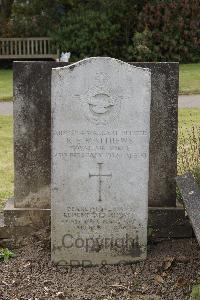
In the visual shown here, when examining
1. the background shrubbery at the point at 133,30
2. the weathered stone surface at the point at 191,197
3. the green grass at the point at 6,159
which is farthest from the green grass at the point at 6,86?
the weathered stone surface at the point at 191,197

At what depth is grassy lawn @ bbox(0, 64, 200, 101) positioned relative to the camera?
15719mm

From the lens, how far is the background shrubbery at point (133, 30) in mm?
21953

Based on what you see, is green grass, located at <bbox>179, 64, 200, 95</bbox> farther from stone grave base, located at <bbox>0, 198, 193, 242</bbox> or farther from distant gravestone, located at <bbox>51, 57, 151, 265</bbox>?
distant gravestone, located at <bbox>51, 57, 151, 265</bbox>

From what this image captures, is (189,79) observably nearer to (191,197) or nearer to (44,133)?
(44,133)

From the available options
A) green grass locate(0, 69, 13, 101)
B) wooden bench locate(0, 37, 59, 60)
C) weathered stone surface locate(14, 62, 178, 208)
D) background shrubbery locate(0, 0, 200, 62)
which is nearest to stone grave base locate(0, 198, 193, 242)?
weathered stone surface locate(14, 62, 178, 208)

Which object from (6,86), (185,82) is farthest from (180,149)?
(6,86)

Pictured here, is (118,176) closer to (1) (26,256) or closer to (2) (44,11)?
(1) (26,256)

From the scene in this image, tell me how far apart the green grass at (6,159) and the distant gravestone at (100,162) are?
2.07 m

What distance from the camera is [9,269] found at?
5.16m

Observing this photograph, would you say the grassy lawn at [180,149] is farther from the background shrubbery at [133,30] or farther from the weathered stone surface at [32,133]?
the background shrubbery at [133,30]

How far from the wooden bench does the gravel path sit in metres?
8.63

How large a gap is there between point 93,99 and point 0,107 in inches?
371

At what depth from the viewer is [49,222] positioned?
5754 millimetres

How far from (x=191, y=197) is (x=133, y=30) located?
1816 centimetres
